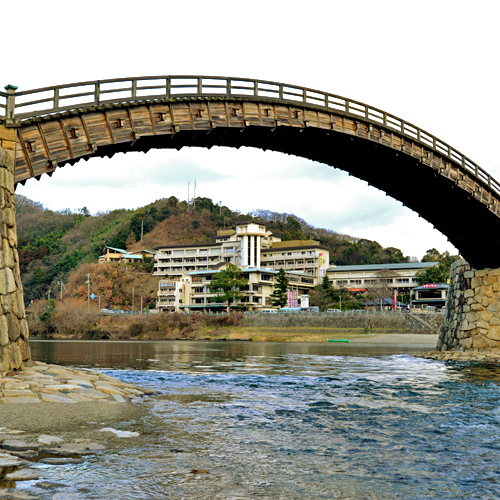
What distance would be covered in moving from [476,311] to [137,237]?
143 metres

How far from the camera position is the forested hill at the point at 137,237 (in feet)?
479

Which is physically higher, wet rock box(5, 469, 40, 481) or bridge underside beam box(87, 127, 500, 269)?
bridge underside beam box(87, 127, 500, 269)

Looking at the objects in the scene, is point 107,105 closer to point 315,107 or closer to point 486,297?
point 315,107

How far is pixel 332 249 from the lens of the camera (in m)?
148

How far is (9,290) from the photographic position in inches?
591

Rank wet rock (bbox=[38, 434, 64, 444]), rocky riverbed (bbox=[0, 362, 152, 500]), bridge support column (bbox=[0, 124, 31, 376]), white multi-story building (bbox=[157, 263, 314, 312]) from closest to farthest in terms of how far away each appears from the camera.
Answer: rocky riverbed (bbox=[0, 362, 152, 500]) → wet rock (bbox=[38, 434, 64, 444]) → bridge support column (bbox=[0, 124, 31, 376]) → white multi-story building (bbox=[157, 263, 314, 312])

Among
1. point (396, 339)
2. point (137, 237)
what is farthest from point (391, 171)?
point (137, 237)

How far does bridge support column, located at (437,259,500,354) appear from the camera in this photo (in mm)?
33969

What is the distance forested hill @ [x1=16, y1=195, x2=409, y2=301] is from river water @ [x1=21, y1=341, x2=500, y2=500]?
120741 mm

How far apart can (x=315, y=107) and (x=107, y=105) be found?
10086mm

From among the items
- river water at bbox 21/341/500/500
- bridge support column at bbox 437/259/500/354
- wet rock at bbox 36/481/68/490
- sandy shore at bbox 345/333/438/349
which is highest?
bridge support column at bbox 437/259/500/354

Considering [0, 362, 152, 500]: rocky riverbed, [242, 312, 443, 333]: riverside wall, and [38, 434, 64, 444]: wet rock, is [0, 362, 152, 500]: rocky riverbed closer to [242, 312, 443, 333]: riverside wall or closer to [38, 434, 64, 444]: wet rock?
[38, 434, 64, 444]: wet rock

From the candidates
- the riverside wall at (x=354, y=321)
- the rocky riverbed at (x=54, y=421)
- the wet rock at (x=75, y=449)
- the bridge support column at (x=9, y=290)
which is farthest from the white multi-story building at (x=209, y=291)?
the wet rock at (x=75, y=449)

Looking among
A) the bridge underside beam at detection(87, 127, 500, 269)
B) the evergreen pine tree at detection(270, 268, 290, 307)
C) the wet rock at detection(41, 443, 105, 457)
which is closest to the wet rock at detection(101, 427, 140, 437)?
the wet rock at detection(41, 443, 105, 457)
